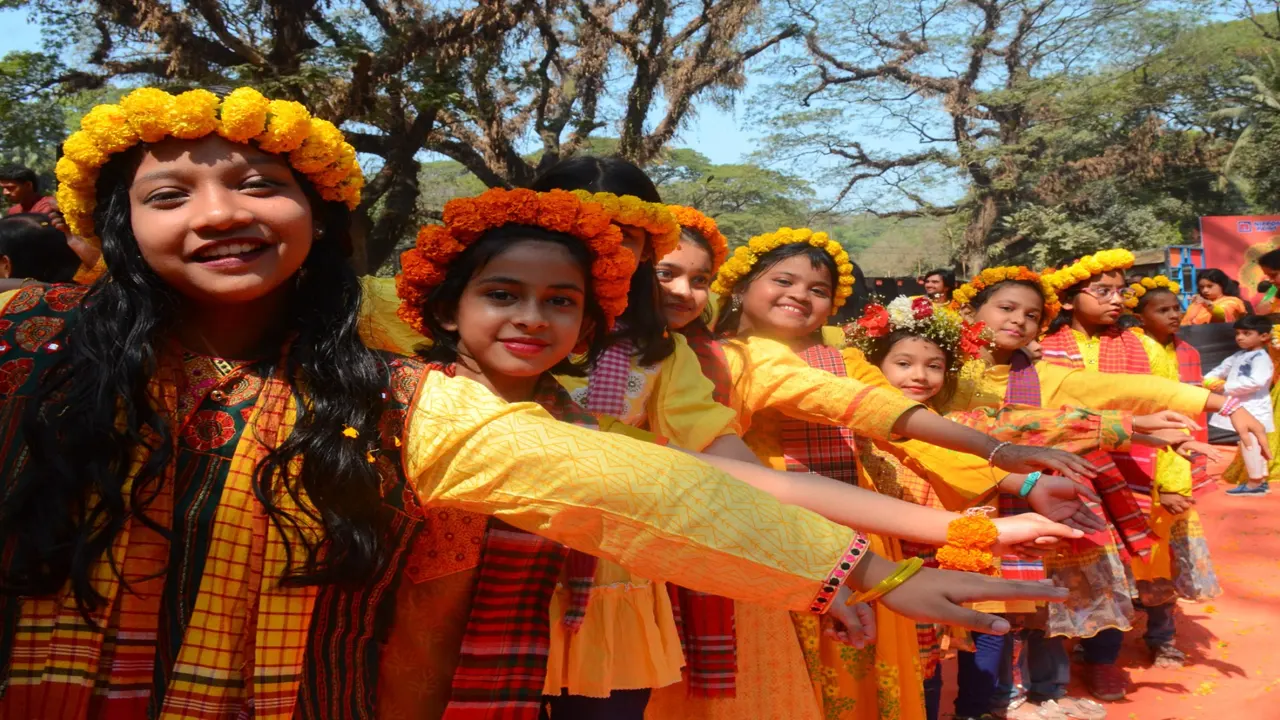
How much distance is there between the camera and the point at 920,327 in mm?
3992

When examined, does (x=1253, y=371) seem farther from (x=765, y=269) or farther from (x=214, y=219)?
(x=214, y=219)

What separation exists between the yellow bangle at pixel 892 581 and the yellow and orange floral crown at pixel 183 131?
1.10 meters

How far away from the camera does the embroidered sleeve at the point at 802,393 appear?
115 inches

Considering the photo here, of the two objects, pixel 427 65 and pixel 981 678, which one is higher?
pixel 427 65

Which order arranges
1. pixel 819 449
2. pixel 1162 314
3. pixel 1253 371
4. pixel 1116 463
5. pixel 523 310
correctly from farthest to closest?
pixel 1253 371, pixel 1162 314, pixel 1116 463, pixel 819 449, pixel 523 310

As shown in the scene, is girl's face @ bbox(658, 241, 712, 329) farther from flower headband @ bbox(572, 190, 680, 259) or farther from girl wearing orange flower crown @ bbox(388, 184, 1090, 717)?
girl wearing orange flower crown @ bbox(388, 184, 1090, 717)

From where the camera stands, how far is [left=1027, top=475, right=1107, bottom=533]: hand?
6.35 ft

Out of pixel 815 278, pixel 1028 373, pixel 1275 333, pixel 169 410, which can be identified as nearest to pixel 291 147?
pixel 169 410

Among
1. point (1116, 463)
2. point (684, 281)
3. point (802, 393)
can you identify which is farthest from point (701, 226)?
point (1116, 463)

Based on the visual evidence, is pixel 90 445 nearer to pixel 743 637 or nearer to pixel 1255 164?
pixel 743 637

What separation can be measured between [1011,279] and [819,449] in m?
2.05

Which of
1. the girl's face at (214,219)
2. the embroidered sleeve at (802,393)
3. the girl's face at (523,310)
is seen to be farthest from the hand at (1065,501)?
the girl's face at (214,219)

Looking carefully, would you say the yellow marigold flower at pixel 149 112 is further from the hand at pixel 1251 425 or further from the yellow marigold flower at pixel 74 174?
the hand at pixel 1251 425

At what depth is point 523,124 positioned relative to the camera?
1661cm
